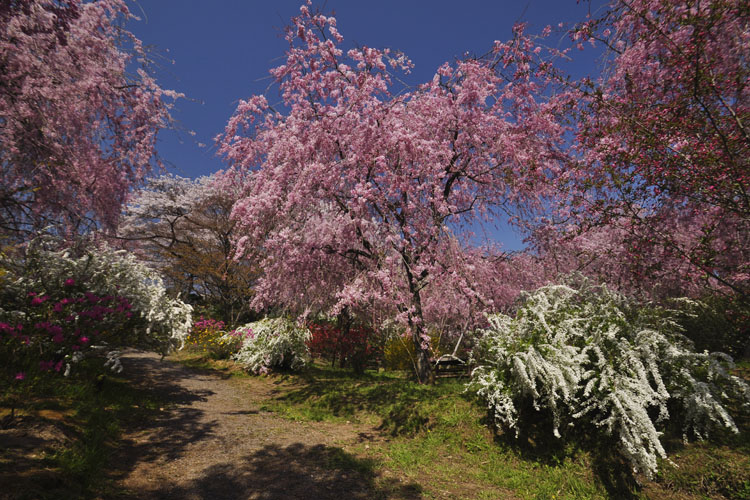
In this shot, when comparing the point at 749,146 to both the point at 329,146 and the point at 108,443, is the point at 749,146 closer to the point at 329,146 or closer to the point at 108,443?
the point at 329,146

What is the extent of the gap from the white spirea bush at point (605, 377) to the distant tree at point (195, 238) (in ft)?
Answer: 46.1

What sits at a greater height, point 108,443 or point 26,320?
point 26,320

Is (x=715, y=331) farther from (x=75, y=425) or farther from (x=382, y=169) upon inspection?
(x=75, y=425)

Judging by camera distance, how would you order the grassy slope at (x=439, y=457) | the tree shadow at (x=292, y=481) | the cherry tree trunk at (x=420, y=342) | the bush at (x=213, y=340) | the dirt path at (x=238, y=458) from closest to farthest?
1. the grassy slope at (x=439, y=457)
2. the tree shadow at (x=292, y=481)
3. the dirt path at (x=238, y=458)
4. the cherry tree trunk at (x=420, y=342)
5. the bush at (x=213, y=340)

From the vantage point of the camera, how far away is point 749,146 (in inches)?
208

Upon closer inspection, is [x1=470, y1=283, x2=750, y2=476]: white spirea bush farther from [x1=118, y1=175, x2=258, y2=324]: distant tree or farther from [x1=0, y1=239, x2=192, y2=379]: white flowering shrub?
[x1=118, y1=175, x2=258, y2=324]: distant tree

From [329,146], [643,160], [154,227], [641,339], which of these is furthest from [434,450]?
[154,227]

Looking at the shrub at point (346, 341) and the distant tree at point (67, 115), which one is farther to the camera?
the shrub at point (346, 341)

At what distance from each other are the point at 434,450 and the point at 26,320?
692 centimetres

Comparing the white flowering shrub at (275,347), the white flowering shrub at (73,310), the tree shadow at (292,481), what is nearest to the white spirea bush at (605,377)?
the tree shadow at (292,481)

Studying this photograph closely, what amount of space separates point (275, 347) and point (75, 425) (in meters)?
6.59

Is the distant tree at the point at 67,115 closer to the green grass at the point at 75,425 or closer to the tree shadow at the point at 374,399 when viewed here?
the green grass at the point at 75,425

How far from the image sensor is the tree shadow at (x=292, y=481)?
4.18m

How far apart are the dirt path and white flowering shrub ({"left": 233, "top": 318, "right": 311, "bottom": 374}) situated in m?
3.06
